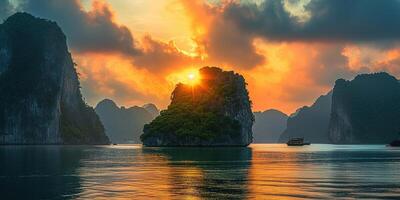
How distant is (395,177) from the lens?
53.5m

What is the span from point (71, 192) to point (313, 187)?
18364mm

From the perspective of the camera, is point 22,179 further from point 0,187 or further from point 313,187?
point 313,187

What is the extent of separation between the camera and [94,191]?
133 feet

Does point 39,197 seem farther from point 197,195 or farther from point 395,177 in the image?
point 395,177

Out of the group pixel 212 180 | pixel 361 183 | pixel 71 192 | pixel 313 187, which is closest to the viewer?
pixel 71 192

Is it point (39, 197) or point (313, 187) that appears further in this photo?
point (313, 187)

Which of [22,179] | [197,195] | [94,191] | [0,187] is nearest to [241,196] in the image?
[197,195]

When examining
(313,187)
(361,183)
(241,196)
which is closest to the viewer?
(241,196)

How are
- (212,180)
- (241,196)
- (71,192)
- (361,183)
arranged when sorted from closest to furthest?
(241,196) < (71,192) < (361,183) < (212,180)

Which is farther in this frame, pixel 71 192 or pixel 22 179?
pixel 22 179

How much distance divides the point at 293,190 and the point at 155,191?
10108 mm

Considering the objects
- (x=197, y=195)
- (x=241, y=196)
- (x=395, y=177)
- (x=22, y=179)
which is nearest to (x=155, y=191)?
(x=197, y=195)

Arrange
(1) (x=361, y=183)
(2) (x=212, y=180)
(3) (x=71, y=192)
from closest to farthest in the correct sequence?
1. (3) (x=71, y=192)
2. (1) (x=361, y=183)
3. (2) (x=212, y=180)

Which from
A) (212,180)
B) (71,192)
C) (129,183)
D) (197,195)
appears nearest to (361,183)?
(212,180)
